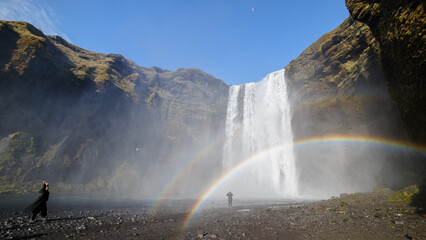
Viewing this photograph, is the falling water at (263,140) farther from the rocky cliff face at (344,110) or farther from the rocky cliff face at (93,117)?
the rocky cliff face at (93,117)

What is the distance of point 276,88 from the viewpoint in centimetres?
5391

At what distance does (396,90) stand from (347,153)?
1095 inches

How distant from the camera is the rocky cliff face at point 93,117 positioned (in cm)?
4294

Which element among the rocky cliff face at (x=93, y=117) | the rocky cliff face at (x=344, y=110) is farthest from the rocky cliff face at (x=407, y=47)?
the rocky cliff face at (x=93, y=117)

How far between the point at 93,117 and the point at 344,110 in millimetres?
57722

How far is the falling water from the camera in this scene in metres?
49.3

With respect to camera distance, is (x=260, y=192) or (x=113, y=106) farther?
(x=113, y=106)

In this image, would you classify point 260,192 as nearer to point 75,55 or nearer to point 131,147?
point 131,147

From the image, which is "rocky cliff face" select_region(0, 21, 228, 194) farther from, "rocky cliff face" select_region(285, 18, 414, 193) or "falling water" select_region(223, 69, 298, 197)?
"rocky cliff face" select_region(285, 18, 414, 193)

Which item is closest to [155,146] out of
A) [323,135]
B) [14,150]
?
[14,150]

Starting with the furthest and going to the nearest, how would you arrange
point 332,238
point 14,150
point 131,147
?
point 131,147, point 14,150, point 332,238

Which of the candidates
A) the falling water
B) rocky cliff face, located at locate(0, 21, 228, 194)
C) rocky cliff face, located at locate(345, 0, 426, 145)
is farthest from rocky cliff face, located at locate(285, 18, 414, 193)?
rocky cliff face, located at locate(0, 21, 228, 194)

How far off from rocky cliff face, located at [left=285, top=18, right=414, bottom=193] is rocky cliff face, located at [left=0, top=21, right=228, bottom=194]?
2776 cm

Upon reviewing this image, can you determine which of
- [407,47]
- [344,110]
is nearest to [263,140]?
[344,110]
